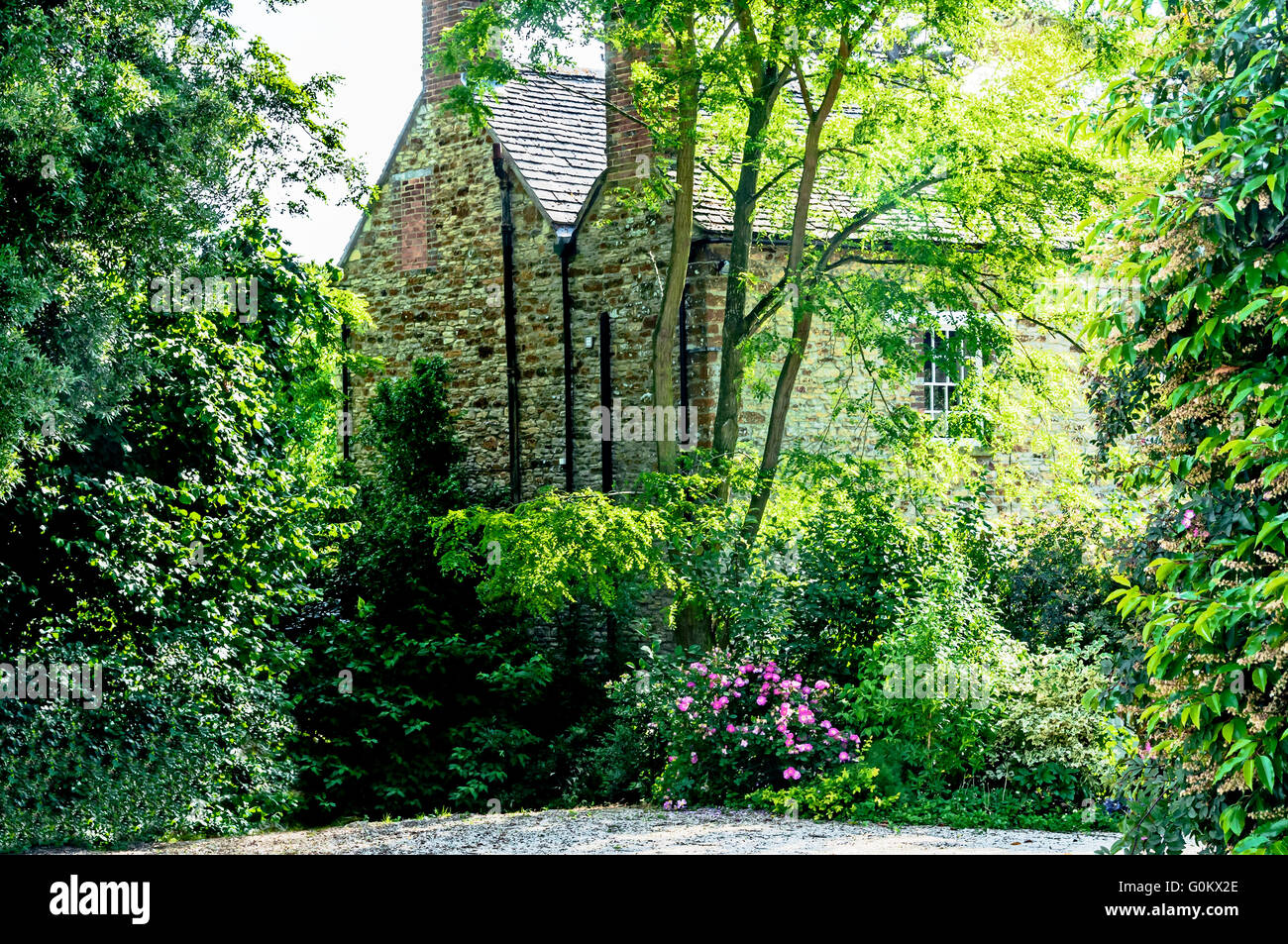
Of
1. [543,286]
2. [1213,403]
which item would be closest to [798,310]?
[543,286]

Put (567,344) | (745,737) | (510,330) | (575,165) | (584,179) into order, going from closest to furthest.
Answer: (745,737), (567,344), (510,330), (584,179), (575,165)

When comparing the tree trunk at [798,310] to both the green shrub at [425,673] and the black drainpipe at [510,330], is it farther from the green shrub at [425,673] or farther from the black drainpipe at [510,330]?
the black drainpipe at [510,330]

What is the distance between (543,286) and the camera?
59.0ft

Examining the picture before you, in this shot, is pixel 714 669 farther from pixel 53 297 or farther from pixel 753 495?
pixel 53 297

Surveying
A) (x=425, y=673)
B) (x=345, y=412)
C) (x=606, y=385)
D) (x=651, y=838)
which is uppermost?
(x=606, y=385)

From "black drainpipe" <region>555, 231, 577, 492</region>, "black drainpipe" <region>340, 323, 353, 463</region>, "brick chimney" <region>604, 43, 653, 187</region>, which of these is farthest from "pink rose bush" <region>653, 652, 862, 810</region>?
"black drainpipe" <region>340, 323, 353, 463</region>

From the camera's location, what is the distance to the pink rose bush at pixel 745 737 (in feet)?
35.2

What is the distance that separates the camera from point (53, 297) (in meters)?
7.49

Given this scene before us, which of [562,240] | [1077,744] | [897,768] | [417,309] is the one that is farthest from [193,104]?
[417,309]

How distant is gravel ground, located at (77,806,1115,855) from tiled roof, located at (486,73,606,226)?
999 centimetres

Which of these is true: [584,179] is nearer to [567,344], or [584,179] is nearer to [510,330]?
[510,330]

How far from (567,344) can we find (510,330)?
1180mm

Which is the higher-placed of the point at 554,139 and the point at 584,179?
→ the point at 554,139

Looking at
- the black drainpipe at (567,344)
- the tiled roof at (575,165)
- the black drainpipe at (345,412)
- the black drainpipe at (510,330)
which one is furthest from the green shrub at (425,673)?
the tiled roof at (575,165)
